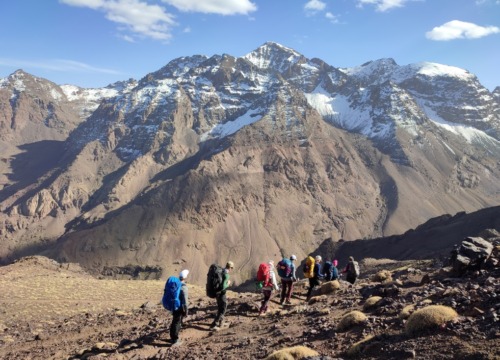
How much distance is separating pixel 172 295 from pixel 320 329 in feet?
17.6

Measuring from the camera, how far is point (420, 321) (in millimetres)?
12523

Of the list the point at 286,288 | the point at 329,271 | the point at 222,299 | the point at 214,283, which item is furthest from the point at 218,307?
the point at 329,271

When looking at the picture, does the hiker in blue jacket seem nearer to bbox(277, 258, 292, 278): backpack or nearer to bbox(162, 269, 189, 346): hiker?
bbox(162, 269, 189, 346): hiker

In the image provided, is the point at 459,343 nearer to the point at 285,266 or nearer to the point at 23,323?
the point at 285,266

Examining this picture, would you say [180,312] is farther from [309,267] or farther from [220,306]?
[309,267]

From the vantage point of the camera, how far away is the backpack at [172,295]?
15586 millimetres

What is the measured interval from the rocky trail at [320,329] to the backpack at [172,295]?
144 cm

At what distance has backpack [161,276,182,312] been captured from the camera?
15.6m

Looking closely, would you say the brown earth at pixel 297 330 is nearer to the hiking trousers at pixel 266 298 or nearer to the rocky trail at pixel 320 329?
the rocky trail at pixel 320 329

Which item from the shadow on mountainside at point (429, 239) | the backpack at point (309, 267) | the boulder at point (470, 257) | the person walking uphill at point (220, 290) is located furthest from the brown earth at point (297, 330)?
the shadow on mountainside at point (429, 239)

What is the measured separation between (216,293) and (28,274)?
3712 centimetres

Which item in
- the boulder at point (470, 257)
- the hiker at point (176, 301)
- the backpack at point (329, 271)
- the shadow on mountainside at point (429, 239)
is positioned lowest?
the shadow on mountainside at point (429, 239)

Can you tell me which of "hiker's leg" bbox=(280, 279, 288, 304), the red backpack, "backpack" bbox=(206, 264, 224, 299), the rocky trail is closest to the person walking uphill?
"backpack" bbox=(206, 264, 224, 299)

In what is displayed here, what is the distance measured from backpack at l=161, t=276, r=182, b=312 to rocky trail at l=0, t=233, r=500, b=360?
1445mm
